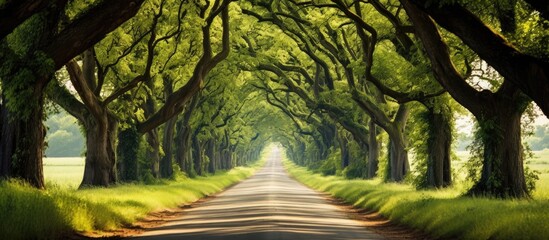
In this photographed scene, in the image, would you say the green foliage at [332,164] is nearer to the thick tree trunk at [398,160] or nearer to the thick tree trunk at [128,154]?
the thick tree trunk at [398,160]

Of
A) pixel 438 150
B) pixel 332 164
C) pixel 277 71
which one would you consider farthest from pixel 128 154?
pixel 332 164

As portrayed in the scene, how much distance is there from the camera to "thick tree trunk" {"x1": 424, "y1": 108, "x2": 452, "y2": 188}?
31.2 m

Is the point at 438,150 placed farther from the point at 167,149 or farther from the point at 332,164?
the point at 332,164

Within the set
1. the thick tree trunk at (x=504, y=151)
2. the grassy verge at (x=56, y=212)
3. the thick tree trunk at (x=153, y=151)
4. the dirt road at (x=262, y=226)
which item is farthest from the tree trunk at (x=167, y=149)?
the thick tree trunk at (x=504, y=151)

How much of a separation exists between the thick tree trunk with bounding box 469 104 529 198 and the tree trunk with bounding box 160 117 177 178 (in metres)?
28.4

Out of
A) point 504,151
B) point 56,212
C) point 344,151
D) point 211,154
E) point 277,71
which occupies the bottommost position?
point 56,212

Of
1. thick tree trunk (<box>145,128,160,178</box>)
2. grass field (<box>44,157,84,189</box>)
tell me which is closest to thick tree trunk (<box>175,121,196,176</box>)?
grass field (<box>44,157,84,189</box>)

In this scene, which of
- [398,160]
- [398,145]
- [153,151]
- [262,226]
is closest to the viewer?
[262,226]

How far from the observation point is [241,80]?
51.8 m

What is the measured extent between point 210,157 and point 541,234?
68.8 metres

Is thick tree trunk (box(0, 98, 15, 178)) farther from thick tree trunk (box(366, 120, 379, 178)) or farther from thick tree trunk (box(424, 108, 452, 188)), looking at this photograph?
thick tree trunk (box(366, 120, 379, 178))

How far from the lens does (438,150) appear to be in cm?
3125

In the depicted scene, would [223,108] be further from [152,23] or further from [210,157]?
[152,23]

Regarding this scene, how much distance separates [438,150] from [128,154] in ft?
53.4
